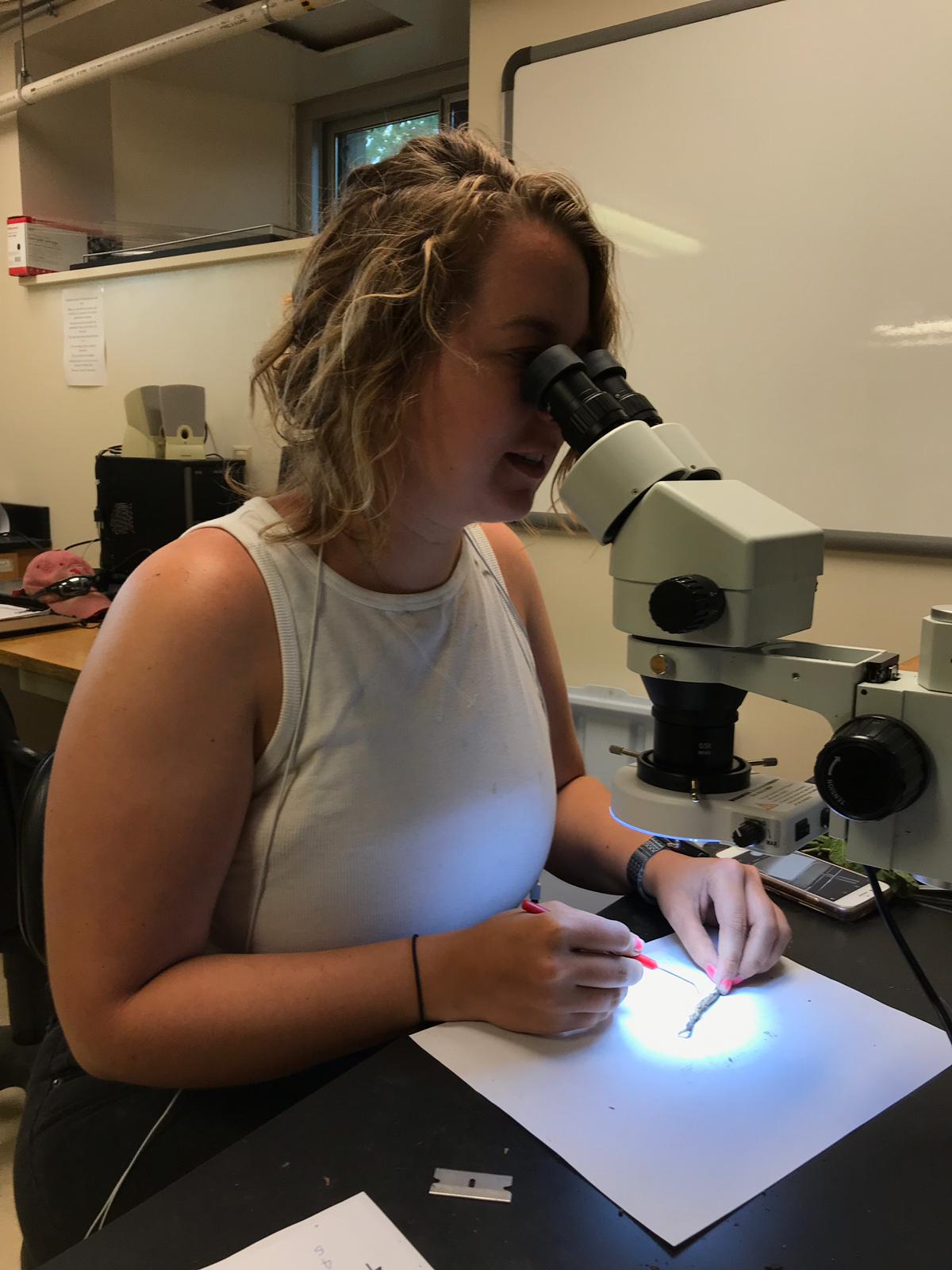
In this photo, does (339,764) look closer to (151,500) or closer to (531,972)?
(531,972)

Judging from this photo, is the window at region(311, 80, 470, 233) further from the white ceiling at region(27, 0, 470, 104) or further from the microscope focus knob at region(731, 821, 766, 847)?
the microscope focus knob at region(731, 821, 766, 847)

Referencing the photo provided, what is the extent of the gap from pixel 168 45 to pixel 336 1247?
9.53ft

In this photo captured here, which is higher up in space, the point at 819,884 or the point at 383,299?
the point at 383,299

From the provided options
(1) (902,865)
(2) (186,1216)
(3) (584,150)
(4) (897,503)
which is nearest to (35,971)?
(2) (186,1216)

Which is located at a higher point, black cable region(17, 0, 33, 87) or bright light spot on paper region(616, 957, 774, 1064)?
black cable region(17, 0, 33, 87)

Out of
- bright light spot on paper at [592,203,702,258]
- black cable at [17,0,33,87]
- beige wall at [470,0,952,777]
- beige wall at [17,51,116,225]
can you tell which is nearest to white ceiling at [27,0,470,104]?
black cable at [17,0,33,87]

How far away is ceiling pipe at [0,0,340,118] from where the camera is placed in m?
2.26

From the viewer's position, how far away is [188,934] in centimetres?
79

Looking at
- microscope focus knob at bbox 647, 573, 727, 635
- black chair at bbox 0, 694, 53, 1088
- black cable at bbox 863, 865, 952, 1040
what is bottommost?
black chair at bbox 0, 694, 53, 1088

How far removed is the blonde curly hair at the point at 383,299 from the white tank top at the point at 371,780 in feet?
0.26

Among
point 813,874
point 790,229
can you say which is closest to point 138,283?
point 790,229

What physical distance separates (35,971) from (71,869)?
4.23 feet

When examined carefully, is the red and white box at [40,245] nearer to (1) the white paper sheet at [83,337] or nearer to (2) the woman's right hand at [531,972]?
(1) the white paper sheet at [83,337]

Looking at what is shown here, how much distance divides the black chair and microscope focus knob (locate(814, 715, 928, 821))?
0.83 m
